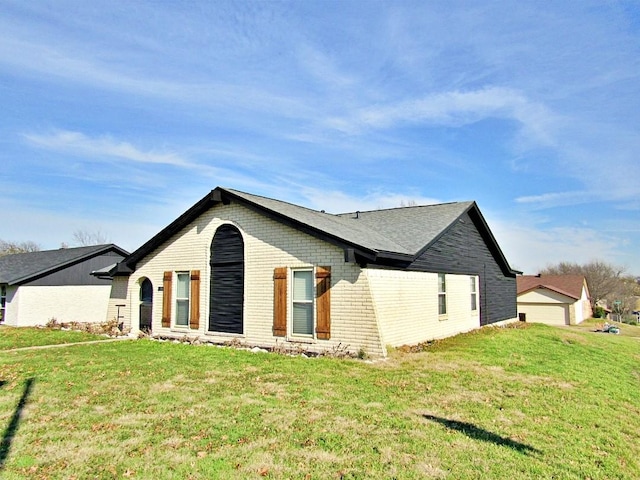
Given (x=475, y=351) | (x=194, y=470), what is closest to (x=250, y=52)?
(x=475, y=351)

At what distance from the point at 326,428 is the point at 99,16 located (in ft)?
38.5

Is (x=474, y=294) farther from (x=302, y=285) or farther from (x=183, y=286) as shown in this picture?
(x=183, y=286)

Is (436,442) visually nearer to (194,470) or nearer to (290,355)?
Result: (194,470)

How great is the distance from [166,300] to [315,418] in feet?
33.0

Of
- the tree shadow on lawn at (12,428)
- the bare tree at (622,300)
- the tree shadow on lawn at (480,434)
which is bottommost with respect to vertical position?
the bare tree at (622,300)

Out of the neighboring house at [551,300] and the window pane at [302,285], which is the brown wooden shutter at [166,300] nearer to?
the window pane at [302,285]

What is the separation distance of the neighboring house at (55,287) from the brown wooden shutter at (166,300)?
1200 cm

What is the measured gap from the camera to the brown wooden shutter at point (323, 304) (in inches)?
429

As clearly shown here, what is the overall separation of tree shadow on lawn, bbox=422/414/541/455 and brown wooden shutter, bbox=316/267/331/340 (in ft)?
16.5

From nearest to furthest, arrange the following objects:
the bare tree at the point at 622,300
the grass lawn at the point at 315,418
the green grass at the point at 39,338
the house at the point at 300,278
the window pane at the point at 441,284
Answer: the grass lawn at the point at 315,418, the house at the point at 300,278, the green grass at the point at 39,338, the window pane at the point at 441,284, the bare tree at the point at 622,300

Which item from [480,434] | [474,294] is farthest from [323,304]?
[474,294]

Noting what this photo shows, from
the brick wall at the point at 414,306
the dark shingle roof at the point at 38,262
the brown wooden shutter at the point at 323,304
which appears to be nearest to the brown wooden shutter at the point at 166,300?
the brown wooden shutter at the point at 323,304

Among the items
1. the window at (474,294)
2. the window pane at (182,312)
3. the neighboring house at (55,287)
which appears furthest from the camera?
the neighboring house at (55,287)

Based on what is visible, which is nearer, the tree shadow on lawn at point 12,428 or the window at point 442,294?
the tree shadow on lawn at point 12,428
